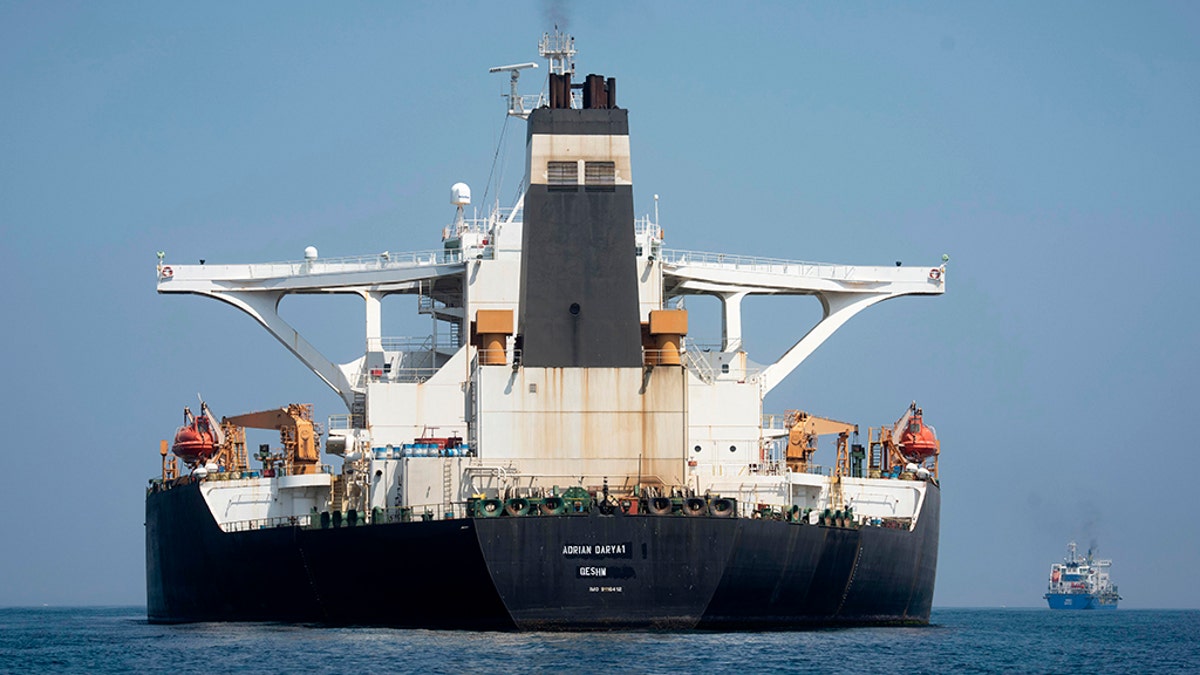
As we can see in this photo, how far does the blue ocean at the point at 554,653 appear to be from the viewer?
115 feet

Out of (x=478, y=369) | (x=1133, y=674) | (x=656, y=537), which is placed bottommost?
(x=1133, y=674)

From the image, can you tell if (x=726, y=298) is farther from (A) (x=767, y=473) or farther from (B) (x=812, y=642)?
(B) (x=812, y=642)

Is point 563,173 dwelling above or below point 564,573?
above

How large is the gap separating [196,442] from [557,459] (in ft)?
51.5

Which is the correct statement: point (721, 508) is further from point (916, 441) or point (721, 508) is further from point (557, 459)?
point (916, 441)

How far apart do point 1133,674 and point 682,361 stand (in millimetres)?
12405

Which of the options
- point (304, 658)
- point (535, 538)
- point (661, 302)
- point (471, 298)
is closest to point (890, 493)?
point (661, 302)

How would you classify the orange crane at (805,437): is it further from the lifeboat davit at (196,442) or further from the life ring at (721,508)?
the lifeboat davit at (196,442)

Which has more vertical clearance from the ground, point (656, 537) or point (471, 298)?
point (471, 298)

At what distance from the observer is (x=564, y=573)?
128 feet

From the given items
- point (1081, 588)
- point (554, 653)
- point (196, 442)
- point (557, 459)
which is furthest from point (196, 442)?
point (1081, 588)

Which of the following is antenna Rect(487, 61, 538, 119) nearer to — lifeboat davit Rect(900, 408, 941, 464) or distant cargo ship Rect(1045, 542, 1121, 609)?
lifeboat davit Rect(900, 408, 941, 464)

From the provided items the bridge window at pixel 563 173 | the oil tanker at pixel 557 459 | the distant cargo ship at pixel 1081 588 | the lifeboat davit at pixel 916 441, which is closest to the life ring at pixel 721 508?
the oil tanker at pixel 557 459

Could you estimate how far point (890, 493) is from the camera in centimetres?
5181
